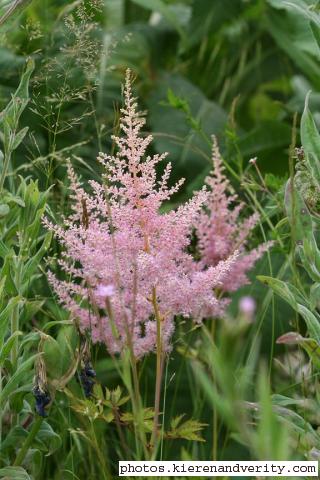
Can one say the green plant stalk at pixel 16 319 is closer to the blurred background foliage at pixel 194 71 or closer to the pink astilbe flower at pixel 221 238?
the pink astilbe flower at pixel 221 238

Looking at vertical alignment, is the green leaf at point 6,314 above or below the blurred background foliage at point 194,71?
below

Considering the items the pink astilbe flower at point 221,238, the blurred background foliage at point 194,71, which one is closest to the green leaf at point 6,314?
the pink astilbe flower at point 221,238

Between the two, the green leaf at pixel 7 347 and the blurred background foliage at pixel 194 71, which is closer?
the green leaf at pixel 7 347

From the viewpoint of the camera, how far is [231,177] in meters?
1.98

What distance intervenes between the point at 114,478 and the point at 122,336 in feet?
0.73

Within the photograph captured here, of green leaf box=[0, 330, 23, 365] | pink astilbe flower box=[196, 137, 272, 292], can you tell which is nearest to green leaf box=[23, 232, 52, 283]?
green leaf box=[0, 330, 23, 365]

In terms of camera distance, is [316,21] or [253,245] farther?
[253,245]

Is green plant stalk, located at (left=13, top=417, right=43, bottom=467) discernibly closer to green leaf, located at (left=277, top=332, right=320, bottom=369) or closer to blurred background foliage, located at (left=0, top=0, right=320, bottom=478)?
blurred background foliage, located at (left=0, top=0, right=320, bottom=478)

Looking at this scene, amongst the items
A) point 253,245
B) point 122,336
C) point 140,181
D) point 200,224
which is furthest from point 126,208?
point 253,245

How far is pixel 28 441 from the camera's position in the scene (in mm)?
1229

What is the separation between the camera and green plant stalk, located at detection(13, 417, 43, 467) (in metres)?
1.22

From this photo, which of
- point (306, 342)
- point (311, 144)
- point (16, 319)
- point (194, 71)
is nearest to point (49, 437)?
point (16, 319)

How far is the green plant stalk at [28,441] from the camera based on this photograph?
1.22 metres

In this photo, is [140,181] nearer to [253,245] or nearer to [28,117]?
[253,245]
